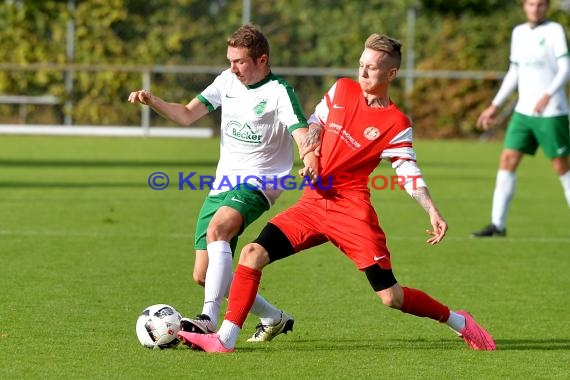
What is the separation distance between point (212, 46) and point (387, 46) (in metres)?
28.2

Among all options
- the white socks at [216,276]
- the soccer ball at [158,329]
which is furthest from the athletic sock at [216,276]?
the soccer ball at [158,329]

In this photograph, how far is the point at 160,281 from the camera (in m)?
9.25

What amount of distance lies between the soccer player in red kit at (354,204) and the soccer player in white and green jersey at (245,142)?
9.7 inches

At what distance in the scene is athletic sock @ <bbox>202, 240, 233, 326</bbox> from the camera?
22.3 feet

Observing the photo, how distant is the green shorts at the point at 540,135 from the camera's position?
1234 cm

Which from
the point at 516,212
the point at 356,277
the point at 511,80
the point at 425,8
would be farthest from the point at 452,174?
the point at 425,8

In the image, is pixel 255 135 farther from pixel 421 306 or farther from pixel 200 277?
pixel 421 306

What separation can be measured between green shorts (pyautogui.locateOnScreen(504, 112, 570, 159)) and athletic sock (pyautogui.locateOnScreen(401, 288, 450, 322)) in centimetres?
582

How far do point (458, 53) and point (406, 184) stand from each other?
26.8 metres

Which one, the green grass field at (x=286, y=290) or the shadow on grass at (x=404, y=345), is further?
the shadow on grass at (x=404, y=345)

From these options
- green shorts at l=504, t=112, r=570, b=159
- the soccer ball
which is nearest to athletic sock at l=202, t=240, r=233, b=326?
the soccer ball

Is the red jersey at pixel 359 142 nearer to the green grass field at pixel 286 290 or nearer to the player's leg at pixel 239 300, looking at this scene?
the player's leg at pixel 239 300

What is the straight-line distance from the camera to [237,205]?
22.9ft

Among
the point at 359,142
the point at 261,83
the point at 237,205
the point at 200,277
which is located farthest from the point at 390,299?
the point at 261,83
